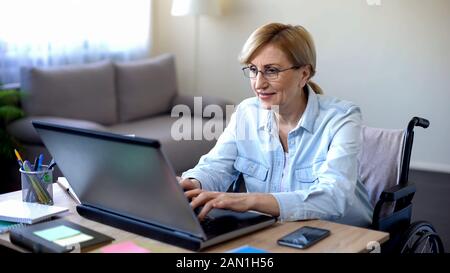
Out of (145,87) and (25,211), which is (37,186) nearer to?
(25,211)

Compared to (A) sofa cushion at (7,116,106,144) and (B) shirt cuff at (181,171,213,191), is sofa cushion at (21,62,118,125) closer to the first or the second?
(A) sofa cushion at (7,116,106,144)

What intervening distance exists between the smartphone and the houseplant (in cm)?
238

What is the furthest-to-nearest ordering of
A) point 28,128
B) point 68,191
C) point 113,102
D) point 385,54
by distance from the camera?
1. point 385,54
2. point 113,102
3. point 28,128
4. point 68,191

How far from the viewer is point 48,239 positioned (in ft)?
4.66

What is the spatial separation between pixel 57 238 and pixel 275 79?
0.83 metres

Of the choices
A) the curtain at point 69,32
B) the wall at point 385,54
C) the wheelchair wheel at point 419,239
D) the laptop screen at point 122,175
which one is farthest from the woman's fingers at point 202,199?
the wall at point 385,54

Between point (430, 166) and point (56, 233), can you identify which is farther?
point (430, 166)

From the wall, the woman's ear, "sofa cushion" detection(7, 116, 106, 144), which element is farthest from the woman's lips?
the wall

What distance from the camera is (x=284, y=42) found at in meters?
1.90

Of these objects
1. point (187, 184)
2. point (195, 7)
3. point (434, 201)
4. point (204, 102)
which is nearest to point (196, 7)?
point (195, 7)

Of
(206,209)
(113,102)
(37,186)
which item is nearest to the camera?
(206,209)

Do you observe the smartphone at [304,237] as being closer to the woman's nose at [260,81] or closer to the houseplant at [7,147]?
the woman's nose at [260,81]

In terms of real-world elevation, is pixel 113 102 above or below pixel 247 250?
below

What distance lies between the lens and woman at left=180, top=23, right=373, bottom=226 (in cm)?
177
